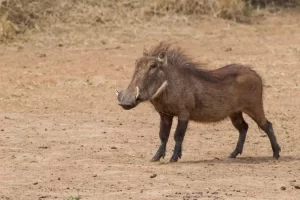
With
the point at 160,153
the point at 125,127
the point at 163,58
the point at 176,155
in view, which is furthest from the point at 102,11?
the point at 176,155

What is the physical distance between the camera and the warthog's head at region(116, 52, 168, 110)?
38.5 feet

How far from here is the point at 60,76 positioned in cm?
1791

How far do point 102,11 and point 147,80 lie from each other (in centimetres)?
925

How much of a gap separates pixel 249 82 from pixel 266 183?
8.02 feet

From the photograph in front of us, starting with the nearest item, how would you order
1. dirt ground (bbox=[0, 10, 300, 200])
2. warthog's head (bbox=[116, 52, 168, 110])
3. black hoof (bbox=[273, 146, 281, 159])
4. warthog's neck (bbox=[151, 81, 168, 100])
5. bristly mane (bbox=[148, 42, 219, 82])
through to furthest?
dirt ground (bbox=[0, 10, 300, 200]) → warthog's head (bbox=[116, 52, 168, 110]) → warthog's neck (bbox=[151, 81, 168, 100]) → bristly mane (bbox=[148, 42, 219, 82]) → black hoof (bbox=[273, 146, 281, 159])

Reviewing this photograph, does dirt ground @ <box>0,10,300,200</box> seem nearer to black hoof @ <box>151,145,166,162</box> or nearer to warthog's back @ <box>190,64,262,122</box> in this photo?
black hoof @ <box>151,145,166,162</box>

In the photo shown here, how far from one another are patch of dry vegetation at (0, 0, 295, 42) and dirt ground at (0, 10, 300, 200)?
35 cm

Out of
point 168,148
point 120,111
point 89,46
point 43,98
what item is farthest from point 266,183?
point 89,46

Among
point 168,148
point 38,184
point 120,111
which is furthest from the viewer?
point 120,111

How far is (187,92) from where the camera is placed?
12.2 meters

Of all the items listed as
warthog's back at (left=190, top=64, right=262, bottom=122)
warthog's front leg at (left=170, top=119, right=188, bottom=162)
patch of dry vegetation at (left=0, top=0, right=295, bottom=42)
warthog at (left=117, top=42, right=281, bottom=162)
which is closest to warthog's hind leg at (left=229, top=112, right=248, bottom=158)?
warthog at (left=117, top=42, right=281, bottom=162)

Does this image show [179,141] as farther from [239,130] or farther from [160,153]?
[239,130]

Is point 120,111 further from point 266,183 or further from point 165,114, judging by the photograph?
point 266,183

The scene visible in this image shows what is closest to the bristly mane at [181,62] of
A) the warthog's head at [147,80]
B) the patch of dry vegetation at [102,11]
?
the warthog's head at [147,80]
